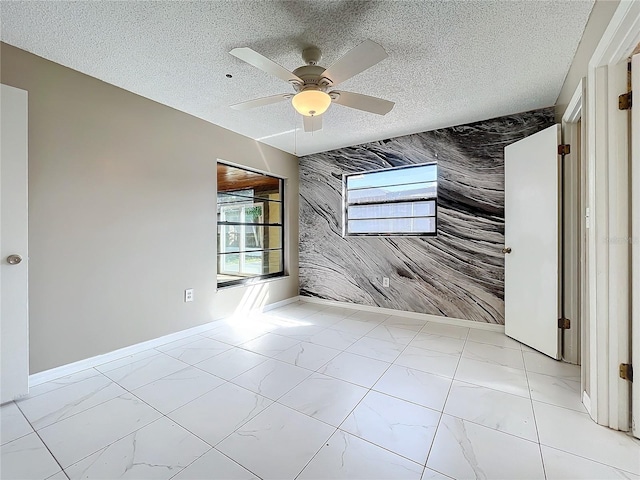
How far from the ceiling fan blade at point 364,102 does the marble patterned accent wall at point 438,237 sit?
5.60 feet

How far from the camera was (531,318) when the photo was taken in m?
2.65

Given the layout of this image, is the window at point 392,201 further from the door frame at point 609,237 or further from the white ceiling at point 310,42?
the door frame at point 609,237

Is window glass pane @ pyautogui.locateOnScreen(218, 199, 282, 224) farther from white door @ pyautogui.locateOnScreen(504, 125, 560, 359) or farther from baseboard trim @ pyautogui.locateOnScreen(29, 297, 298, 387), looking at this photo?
white door @ pyautogui.locateOnScreen(504, 125, 560, 359)

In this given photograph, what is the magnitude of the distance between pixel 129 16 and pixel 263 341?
2.70 m

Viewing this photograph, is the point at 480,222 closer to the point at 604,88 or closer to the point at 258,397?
the point at 604,88

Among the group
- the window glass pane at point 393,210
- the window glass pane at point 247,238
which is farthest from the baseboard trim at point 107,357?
the window glass pane at point 393,210

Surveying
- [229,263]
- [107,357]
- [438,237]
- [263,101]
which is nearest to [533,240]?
[438,237]

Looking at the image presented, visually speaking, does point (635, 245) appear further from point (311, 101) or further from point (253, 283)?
point (253, 283)

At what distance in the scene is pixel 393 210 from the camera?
151 inches

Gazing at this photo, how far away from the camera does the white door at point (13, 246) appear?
178cm

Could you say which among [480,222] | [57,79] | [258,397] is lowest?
[258,397]

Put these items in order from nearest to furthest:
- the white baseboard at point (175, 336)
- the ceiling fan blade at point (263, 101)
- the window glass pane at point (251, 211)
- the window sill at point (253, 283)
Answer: the ceiling fan blade at point (263, 101) → the white baseboard at point (175, 336) → the window sill at point (253, 283) → the window glass pane at point (251, 211)

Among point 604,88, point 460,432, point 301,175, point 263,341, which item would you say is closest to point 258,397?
point 263,341

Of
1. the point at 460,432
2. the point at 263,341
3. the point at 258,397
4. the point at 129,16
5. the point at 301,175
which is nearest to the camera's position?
the point at 460,432
